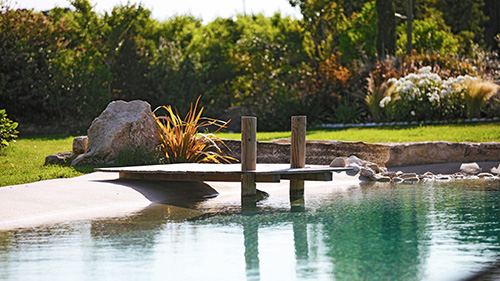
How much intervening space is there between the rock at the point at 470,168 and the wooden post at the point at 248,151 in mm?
4169

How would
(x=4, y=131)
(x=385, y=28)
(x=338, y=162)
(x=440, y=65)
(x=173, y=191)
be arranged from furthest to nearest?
(x=385, y=28) < (x=440, y=65) < (x=4, y=131) < (x=338, y=162) < (x=173, y=191)

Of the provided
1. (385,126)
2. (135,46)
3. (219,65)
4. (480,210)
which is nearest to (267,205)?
(480,210)

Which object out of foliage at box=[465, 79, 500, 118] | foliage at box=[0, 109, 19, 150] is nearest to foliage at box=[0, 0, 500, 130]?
foliage at box=[465, 79, 500, 118]

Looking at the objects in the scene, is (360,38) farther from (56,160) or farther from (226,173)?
(226,173)

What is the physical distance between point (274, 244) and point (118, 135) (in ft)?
17.1

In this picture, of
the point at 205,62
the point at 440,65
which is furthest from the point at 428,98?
the point at 205,62

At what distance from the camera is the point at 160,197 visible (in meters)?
8.91

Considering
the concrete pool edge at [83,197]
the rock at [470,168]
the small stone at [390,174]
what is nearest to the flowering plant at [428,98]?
the rock at [470,168]

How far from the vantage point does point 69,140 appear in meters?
14.9

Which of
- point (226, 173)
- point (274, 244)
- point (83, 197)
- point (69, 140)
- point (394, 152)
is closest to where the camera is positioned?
point (274, 244)

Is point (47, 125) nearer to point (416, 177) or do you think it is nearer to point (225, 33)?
point (225, 33)

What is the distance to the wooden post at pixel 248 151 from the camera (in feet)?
27.0

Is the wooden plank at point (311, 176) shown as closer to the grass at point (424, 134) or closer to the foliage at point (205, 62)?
the grass at point (424, 134)

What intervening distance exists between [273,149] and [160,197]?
311 cm
